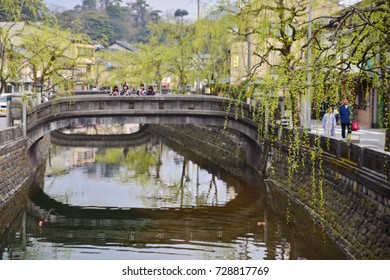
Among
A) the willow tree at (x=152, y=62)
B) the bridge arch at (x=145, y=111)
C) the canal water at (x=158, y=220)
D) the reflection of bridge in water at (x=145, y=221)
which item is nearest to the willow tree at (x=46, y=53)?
the bridge arch at (x=145, y=111)

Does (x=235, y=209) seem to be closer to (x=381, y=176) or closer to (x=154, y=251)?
(x=154, y=251)

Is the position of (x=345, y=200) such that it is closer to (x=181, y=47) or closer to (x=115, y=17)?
(x=181, y=47)

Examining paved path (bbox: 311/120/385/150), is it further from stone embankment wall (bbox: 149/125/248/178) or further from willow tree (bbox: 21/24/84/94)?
willow tree (bbox: 21/24/84/94)

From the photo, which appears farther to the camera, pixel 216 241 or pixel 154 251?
pixel 216 241

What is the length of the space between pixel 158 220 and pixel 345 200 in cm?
767

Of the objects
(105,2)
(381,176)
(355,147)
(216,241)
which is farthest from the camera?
(105,2)

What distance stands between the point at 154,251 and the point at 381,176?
281 inches

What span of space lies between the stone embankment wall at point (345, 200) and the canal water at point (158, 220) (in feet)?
1.71

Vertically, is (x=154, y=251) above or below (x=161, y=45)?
below

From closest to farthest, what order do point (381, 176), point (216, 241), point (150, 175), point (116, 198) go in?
point (381, 176)
point (216, 241)
point (116, 198)
point (150, 175)

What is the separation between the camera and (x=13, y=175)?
2809cm

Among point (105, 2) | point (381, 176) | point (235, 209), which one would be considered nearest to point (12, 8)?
point (235, 209)

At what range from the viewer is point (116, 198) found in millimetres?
30031

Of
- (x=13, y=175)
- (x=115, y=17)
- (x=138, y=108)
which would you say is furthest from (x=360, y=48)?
(x=115, y=17)
